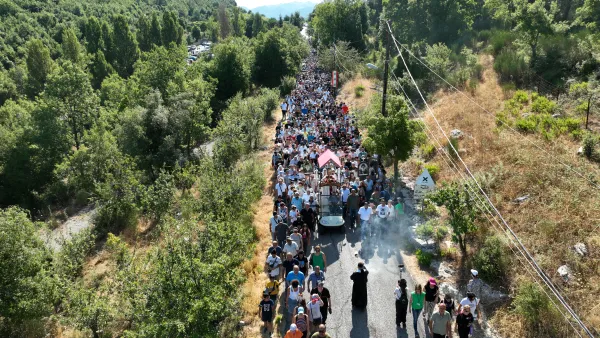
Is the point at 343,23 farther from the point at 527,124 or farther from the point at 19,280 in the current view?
the point at 19,280

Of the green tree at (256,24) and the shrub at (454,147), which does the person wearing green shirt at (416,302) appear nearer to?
the shrub at (454,147)

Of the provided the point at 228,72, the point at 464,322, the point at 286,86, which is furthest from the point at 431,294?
the point at 286,86

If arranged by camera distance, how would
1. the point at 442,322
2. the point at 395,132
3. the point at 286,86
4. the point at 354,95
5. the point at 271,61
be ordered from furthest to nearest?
1. the point at 271,61
2. the point at 286,86
3. the point at 354,95
4. the point at 395,132
5. the point at 442,322

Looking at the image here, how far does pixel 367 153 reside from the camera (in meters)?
21.1

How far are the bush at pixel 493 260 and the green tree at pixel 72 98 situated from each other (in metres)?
34.5

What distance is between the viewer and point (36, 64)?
53.6 m

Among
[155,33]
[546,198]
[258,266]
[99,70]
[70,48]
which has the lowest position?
[258,266]

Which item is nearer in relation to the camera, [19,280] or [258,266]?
[19,280]

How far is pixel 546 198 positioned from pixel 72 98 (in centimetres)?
3713

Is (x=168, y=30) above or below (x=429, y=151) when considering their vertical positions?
above

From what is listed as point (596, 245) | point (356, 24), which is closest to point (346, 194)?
point (596, 245)

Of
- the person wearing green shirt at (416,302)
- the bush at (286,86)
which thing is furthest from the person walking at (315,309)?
the bush at (286,86)

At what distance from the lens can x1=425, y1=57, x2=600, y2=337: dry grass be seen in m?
11.4

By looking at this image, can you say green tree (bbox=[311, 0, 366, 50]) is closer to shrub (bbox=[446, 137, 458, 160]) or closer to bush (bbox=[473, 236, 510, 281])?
shrub (bbox=[446, 137, 458, 160])
